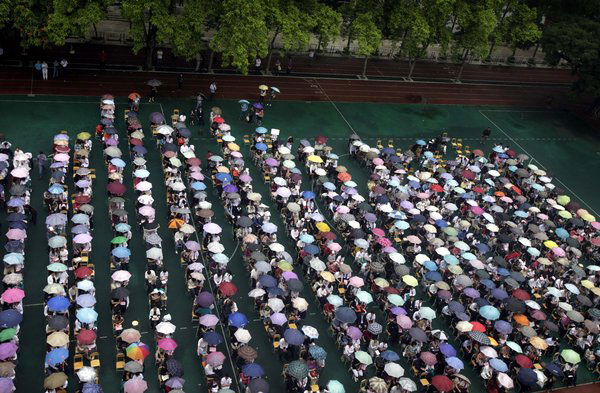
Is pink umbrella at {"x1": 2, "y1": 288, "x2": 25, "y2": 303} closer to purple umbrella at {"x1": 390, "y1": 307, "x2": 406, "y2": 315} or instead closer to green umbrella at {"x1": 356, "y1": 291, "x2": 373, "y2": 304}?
green umbrella at {"x1": 356, "y1": 291, "x2": 373, "y2": 304}

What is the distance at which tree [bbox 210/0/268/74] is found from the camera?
38.8 meters

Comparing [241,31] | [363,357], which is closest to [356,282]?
[363,357]

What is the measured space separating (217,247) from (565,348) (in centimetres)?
1584

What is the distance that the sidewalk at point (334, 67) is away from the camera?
4369 cm

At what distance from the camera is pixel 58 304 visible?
21.8m

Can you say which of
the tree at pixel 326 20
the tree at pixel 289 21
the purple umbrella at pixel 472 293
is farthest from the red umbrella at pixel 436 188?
the tree at pixel 326 20

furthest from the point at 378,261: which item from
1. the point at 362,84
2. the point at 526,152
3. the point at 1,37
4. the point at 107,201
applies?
the point at 1,37

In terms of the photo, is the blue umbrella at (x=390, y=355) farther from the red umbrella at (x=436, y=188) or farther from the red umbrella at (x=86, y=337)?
the red umbrella at (x=436, y=188)

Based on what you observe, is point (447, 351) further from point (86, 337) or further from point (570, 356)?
point (86, 337)

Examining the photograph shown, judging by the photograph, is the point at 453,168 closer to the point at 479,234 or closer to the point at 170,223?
the point at 479,234

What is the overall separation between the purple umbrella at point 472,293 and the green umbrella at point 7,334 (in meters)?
18.0

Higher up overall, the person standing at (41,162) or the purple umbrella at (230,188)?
the purple umbrella at (230,188)

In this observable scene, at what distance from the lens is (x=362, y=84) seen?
49688 millimetres

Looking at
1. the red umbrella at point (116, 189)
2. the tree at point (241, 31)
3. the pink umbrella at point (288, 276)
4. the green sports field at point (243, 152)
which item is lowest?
the green sports field at point (243, 152)
